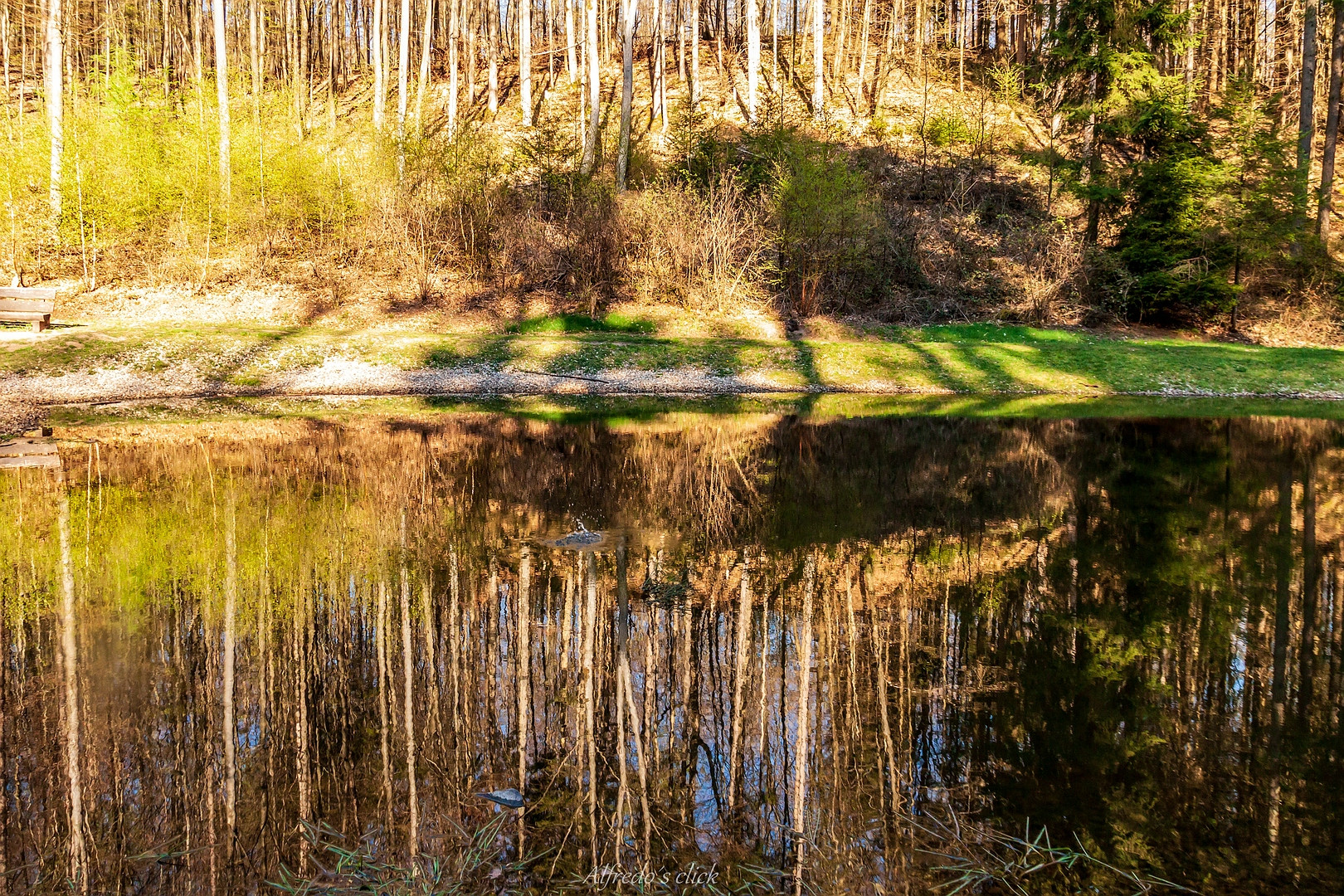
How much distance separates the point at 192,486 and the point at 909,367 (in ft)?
52.6

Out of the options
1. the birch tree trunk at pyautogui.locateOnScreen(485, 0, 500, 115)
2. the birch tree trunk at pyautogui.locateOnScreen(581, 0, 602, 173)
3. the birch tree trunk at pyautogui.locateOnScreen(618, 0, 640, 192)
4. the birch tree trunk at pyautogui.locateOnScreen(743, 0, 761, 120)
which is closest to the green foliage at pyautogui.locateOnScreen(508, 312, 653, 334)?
the birch tree trunk at pyautogui.locateOnScreen(618, 0, 640, 192)

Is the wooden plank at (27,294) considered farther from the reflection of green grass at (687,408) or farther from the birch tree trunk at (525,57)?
the birch tree trunk at (525,57)

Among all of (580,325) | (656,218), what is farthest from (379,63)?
(580,325)

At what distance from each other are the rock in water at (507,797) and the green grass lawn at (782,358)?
17.2 metres

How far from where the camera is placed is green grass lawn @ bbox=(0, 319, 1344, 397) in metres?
19.6

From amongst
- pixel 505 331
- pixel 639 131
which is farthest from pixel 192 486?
→ pixel 639 131

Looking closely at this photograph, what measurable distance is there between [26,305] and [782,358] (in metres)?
16.1

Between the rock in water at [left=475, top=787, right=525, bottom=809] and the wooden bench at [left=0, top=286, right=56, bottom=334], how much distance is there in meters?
20.2

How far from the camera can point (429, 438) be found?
43.9ft

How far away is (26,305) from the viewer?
19.4 meters

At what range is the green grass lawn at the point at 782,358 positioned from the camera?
19.6 metres

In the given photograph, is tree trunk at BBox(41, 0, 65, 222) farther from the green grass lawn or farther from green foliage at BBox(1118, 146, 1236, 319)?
green foliage at BBox(1118, 146, 1236, 319)

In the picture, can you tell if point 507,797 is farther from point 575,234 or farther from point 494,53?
point 494,53

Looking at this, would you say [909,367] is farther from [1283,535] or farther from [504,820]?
[504,820]
